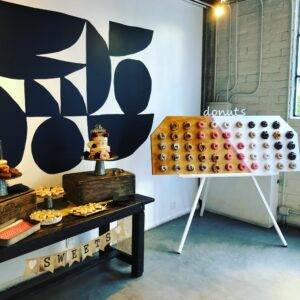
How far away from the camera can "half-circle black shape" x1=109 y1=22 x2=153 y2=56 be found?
2.91 meters

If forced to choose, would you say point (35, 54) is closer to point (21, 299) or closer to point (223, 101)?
point (21, 299)

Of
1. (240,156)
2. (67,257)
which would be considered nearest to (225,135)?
(240,156)

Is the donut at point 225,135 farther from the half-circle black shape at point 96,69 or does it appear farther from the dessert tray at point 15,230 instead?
the dessert tray at point 15,230

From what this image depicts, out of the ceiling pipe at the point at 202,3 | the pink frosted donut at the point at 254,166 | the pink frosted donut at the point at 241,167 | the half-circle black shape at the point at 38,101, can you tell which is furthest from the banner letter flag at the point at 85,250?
the ceiling pipe at the point at 202,3

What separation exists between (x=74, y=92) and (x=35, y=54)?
0.43 meters

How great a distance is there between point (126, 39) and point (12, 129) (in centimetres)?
137

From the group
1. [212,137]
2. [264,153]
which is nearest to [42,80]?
[212,137]

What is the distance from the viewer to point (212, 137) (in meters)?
2.93

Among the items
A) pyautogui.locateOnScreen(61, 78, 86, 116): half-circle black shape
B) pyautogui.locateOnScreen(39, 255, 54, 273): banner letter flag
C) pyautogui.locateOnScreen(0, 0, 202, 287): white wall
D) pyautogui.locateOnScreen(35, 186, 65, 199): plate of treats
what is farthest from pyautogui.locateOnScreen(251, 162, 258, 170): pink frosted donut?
pyautogui.locateOnScreen(39, 255, 54, 273): banner letter flag

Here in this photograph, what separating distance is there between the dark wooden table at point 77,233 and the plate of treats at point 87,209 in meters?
0.03

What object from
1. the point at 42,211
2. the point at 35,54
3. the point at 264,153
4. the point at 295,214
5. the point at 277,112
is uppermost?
the point at 35,54

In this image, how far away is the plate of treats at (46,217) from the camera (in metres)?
1.95

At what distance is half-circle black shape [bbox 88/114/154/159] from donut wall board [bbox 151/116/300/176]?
437mm

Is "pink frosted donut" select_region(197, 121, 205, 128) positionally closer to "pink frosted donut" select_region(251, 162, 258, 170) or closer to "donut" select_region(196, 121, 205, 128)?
"donut" select_region(196, 121, 205, 128)
